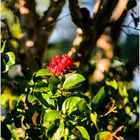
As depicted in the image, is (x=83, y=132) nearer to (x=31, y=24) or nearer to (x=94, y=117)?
(x=94, y=117)

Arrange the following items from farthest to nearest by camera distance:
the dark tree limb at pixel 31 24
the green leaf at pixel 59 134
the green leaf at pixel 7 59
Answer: the dark tree limb at pixel 31 24, the green leaf at pixel 7 59, the green leaf at pixel 59 134

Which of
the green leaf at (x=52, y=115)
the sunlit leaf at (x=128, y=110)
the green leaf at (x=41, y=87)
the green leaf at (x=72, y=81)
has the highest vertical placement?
the green leaf at (x=72, y=81)

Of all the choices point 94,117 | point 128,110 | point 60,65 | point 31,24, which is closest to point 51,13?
point 31,24

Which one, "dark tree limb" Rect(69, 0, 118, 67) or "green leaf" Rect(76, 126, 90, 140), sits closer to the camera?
"green leaf" Rect(76, 126, 90, 140)

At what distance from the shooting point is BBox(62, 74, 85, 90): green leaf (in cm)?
115

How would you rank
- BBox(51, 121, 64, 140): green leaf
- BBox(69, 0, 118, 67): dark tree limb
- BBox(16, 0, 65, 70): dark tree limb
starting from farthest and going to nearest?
BBox(16, 0, 65, 70): dark tree limb < BBox(69, 0, 118, 67): dark tree limb < BBox(51, 121, 64, 140): green leaf

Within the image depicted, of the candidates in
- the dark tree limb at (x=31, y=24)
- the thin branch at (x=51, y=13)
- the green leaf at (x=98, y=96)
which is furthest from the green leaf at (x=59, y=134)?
the thin branch at (x=51, y=13)

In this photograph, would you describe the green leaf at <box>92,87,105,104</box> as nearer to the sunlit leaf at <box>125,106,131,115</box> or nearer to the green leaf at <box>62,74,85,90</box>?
the green leaf at <box>62,74,85,90</box>

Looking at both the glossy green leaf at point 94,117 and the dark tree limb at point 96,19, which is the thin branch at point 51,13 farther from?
the glossy green leaf at point 94,117

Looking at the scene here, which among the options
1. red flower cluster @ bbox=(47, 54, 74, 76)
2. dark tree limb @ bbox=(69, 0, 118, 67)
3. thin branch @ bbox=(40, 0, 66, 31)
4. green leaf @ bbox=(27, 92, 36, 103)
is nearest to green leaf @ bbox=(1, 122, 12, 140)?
green leaf @ bbox=(27, 92, 36, 103)

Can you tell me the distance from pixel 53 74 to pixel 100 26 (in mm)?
474

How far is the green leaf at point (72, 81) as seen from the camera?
1.15 meters

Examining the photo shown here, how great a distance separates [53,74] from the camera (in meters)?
1.20

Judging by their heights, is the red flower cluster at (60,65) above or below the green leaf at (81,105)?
above
